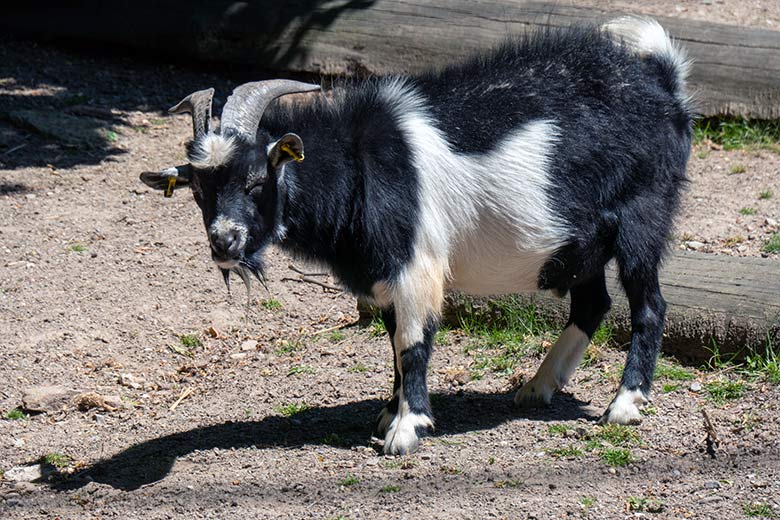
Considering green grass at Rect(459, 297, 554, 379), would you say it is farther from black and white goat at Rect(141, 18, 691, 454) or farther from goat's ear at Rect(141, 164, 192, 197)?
goat's ear at Rect(141, 164, 192, 197)

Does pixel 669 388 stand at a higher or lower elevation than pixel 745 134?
lower

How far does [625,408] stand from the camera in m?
5.05

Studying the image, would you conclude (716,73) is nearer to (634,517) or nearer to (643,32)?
Answer: (643,32)

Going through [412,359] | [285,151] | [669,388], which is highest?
[285,151]

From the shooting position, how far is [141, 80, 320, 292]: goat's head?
459cm

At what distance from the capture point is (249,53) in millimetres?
10086

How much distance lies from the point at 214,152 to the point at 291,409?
156 cm

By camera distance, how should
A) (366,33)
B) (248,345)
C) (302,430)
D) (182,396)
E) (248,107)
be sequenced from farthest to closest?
1. (366,33)
2. (248,345)
3. (182,396)
4. (302,430)
5. (248,107)

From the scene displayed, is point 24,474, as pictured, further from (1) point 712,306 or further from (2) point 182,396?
(1) point 712,306

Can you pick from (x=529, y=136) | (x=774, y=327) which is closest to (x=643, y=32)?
(x=529, y=136)

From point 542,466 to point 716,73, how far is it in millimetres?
4950

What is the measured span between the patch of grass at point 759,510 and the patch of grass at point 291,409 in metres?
2.28

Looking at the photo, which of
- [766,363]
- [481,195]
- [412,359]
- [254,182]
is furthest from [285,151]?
[766,363]

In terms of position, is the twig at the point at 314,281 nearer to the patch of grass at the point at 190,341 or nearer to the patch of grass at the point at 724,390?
the patch of grass at the point at 190,341
